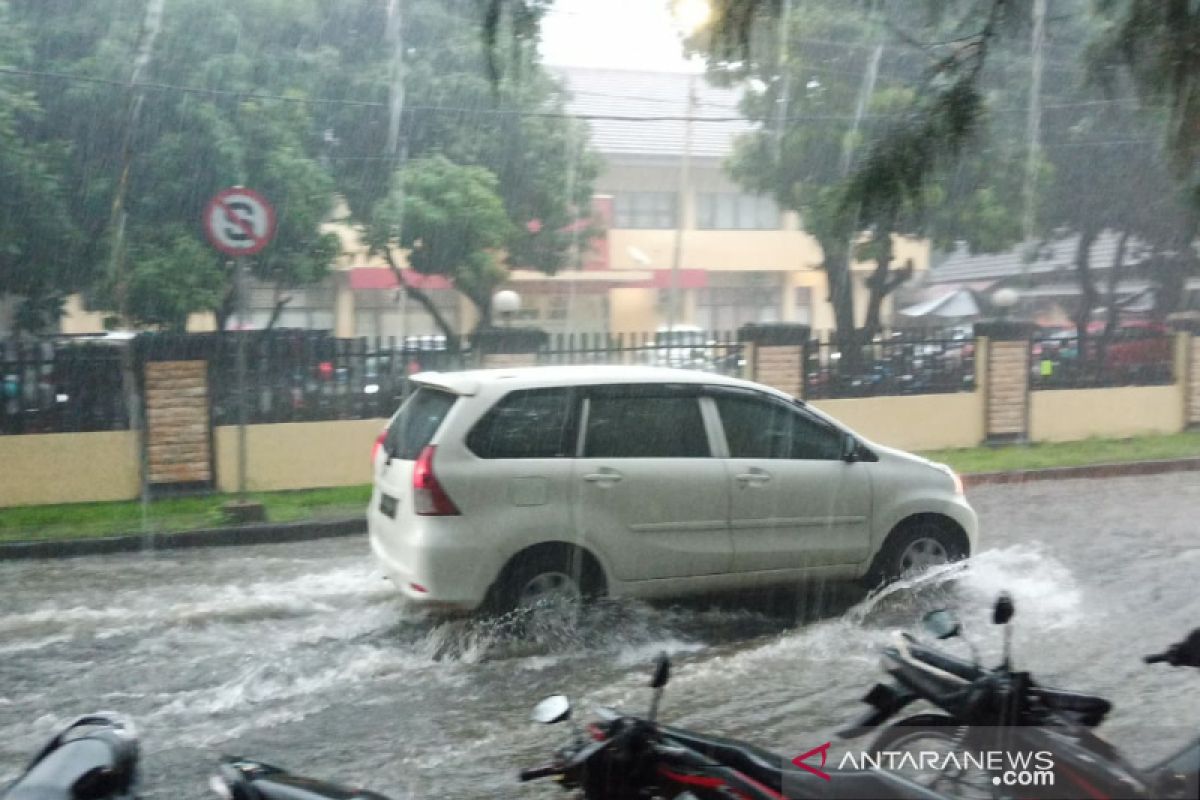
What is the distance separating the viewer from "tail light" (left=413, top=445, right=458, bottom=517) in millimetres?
6738

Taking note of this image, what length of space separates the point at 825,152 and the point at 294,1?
8.26 meters

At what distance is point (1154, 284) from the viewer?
25.2 metres

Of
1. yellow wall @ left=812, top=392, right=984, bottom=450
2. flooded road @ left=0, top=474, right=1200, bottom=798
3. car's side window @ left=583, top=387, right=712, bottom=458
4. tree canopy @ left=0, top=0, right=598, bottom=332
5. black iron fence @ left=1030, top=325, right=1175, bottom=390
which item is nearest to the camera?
flooded road @ left=0, top=474, right=1200, bottom=798

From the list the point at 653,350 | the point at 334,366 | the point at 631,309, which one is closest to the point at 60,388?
the point at 334,366

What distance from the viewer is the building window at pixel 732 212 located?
30234 mm

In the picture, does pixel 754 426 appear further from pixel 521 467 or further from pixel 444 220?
pixel 444 220

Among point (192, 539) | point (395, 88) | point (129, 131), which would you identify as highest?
point (395, 88)

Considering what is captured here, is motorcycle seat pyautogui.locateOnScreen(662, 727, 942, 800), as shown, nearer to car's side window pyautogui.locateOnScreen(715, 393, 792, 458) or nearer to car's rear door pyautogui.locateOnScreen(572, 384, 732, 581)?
car's rear door pyautogui.locateOnScreen(572, 384, 732, 581)

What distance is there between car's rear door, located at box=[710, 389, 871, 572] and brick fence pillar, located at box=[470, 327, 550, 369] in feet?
22.6

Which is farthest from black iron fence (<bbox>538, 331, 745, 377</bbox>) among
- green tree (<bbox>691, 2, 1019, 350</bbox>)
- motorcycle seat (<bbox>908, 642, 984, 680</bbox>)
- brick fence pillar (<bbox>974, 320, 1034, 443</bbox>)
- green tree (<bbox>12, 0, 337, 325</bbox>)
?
motorcycle seat (<bbox>908, 642, 984, 680</bbox>)

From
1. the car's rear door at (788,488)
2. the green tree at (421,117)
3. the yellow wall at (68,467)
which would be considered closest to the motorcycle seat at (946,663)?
the car's rear door at (788,488)

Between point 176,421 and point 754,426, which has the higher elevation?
point 754,426

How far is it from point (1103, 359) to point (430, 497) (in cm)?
1367

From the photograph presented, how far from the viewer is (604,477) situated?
7.05 m
